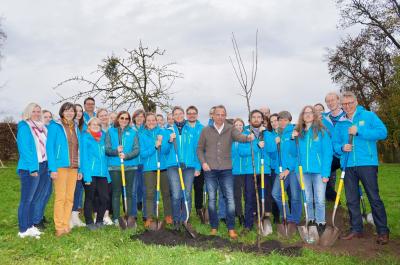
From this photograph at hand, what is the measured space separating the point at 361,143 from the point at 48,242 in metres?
5.53

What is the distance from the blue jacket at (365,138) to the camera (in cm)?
734

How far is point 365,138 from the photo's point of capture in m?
7.38

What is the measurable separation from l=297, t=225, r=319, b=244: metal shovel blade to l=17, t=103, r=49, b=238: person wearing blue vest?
460 centimetres

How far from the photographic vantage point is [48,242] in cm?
714

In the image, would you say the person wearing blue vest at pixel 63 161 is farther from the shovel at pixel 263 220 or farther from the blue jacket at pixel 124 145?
the shovel at pixel 263 220

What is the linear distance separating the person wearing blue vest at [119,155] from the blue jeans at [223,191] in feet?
5.51

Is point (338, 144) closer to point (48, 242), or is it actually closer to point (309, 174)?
point (309, 174)

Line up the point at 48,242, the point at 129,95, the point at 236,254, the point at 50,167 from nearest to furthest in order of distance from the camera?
the point at 236,254
the point at 48,242
the point at 50,167
the point at 129,95

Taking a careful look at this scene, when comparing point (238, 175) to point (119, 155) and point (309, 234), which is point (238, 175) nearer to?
point (309, 234)

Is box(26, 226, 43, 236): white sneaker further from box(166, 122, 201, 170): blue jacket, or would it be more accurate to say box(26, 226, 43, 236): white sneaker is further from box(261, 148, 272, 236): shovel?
box(261, 148, 272, 236): shovel

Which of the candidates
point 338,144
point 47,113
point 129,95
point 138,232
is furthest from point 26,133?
point 129,95

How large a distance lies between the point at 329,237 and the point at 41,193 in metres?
5.49

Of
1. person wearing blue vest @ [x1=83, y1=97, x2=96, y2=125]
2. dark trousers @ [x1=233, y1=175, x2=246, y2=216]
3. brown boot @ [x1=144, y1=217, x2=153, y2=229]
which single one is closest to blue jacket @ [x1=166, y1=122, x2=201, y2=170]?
dark trousers @ [x1=233, y1=175, x2=246, y2=216]

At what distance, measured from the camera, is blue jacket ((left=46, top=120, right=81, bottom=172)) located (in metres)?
7.65
